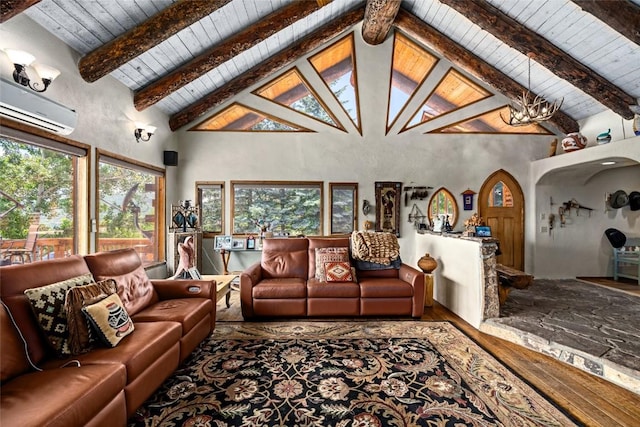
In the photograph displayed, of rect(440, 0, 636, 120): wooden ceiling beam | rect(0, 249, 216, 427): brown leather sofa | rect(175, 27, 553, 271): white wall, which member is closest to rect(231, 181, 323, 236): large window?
rect(175, 27, 553, 271): white wall

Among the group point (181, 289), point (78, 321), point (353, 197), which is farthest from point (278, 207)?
point (78, 321)

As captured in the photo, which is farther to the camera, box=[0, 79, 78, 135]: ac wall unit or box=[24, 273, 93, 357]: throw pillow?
box=[0, 79, 78, 135]: ac wall unit

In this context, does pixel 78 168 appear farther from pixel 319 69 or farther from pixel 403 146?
pixel 403 146

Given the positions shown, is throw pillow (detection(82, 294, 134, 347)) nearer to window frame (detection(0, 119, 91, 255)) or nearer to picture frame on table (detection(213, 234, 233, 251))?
window frame (detection(0, 119, 91, 255))

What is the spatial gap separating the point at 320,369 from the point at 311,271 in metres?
1.73

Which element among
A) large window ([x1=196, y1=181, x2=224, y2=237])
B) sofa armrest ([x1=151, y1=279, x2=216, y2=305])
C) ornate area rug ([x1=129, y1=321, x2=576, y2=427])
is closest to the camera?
ornate area rug ([x1=129, y1=321, x2=576, y2=427])

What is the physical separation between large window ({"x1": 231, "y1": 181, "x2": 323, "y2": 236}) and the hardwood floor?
3.59 metres

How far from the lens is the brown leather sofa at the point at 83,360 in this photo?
1.37 m

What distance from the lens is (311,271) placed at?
4.16 metres

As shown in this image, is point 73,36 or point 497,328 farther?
point 497,328

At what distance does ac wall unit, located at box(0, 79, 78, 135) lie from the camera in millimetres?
2381

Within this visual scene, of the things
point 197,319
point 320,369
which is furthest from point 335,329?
point 197,319

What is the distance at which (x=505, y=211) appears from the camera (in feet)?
19.6

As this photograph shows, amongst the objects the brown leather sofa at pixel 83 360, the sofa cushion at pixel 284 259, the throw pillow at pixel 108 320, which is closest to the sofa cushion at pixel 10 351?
the brown leather sofa at pixel 83 360
